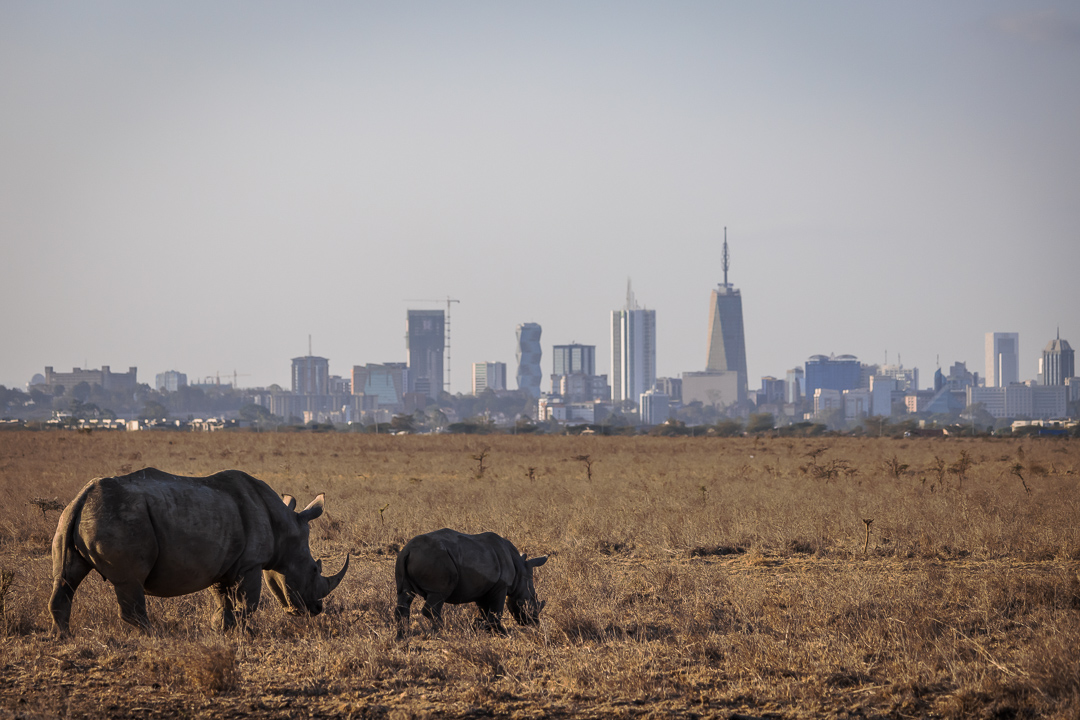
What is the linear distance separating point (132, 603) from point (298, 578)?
5.11 feet

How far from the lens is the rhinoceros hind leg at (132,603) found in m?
7.95

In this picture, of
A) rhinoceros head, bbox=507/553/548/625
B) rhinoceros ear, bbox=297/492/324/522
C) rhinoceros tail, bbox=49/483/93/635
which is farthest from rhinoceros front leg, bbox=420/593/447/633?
rhinoceros tail, bbox=49/483/93/635

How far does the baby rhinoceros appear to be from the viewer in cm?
849

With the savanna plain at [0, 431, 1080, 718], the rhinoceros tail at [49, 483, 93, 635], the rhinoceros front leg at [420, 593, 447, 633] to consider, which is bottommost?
the savanna plain at [0, 431, 1080, 718]

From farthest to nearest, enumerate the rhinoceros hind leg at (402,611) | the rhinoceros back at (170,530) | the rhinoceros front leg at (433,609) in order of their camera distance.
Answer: the rhinoceros front leg at (433,609) < the rhinoceros hind leg at (402,611) < the rhinoceros back at (170,530)

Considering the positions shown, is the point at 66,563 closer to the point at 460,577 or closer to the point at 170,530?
the point at 170,530

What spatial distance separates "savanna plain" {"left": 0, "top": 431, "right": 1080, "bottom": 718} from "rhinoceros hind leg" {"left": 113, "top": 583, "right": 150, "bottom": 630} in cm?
16

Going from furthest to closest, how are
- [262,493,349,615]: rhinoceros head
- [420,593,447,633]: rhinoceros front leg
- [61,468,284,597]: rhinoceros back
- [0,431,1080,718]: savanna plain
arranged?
[262,493,349,615]: rhinoceros head → [420,593,447,633]: rhinoceros front leg → [61,468,284,597]: rhinoceros back → [0,431,1080,718]: savanna plain

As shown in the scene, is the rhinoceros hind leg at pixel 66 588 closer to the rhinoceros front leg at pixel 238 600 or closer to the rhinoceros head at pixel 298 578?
the rhinoceros front leg at pixel 238 600

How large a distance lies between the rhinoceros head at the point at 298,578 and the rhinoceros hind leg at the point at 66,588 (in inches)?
67.4

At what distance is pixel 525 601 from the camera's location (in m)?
9.11

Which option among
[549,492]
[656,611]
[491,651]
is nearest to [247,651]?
[491,651]

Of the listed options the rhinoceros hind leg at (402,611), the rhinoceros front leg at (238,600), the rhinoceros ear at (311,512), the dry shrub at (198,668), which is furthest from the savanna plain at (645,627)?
the rhinoceros ear at (311,512)

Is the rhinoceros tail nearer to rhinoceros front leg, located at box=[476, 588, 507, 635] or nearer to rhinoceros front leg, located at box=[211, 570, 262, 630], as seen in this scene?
rhinoceros front leg, located at box=[211, 570, 262, 630]
